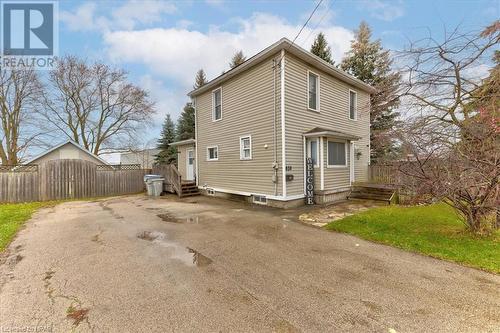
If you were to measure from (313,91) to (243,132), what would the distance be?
3.65 meters

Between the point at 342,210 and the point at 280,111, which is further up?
the point at 280,111

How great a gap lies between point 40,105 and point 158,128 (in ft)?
33.5

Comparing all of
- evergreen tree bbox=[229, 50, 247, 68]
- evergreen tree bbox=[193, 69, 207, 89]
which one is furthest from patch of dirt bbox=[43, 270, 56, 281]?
evergreen tree bbox=[193, 69, 207, 89]

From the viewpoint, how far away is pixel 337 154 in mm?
10820

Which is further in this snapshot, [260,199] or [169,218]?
[260,199]

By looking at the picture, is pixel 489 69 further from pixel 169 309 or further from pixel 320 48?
pixel 320 48

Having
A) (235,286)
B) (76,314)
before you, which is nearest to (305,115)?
(235,286)

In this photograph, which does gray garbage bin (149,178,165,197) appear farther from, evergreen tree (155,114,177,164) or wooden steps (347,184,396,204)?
evergreen tree (155,114,177,164)

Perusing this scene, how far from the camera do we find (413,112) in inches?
248

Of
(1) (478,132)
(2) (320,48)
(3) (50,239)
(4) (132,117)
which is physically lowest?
(3) (50,239)

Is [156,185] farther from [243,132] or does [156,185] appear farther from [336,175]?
[336,175]

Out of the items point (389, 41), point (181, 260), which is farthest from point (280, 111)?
point (181, 260)

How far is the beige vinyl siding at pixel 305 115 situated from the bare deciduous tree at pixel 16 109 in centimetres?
2163

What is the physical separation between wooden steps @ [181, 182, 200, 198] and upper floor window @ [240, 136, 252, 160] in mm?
4301
